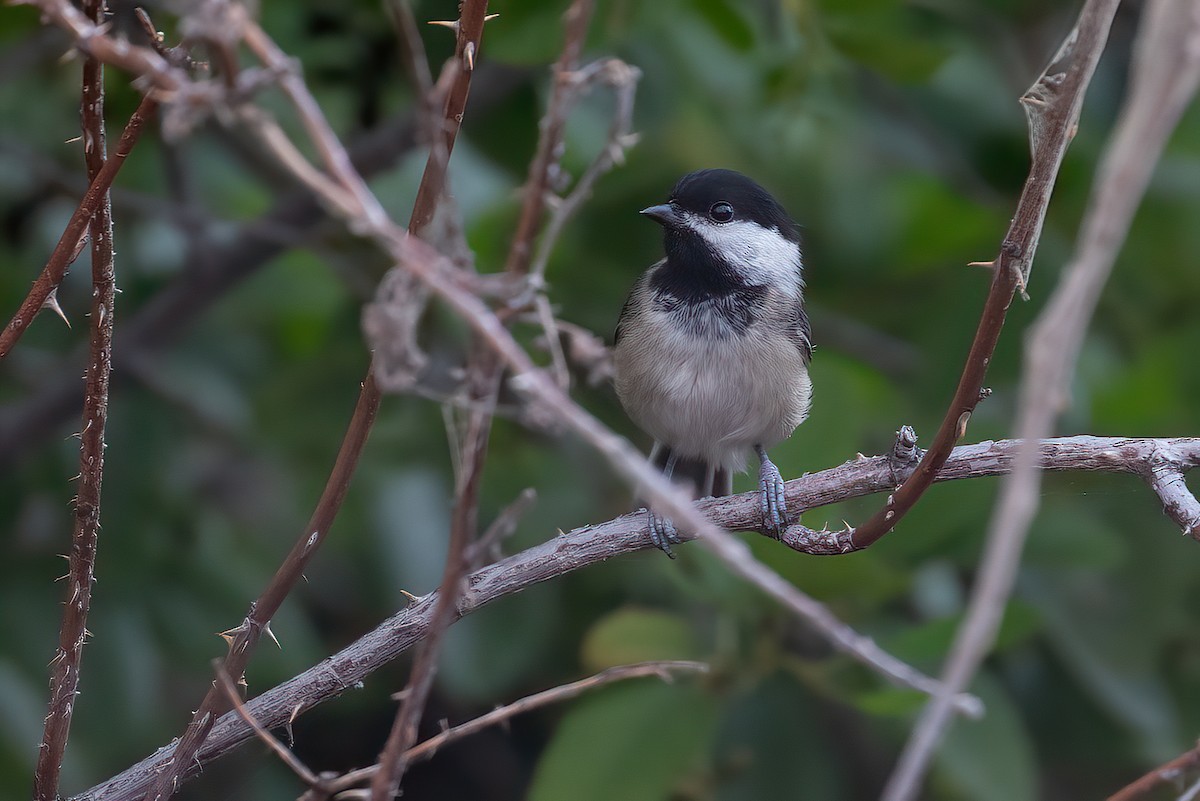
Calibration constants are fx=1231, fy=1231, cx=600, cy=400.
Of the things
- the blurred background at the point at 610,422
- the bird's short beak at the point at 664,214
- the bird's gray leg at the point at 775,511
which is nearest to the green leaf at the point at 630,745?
the blurred background at the point at 610,422

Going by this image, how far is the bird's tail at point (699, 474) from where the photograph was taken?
351cm

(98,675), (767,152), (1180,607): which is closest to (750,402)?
(767,152)

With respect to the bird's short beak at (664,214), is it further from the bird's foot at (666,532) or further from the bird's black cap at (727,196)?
the bird's foot at (666,532)

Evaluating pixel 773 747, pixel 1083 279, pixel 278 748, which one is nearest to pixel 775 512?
pixel 278 748

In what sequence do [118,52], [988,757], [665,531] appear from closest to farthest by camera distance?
1. [118,52]
2. [665,531]
3. [988,757]

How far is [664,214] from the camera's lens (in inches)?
129

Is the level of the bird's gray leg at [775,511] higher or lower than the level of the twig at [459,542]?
lower

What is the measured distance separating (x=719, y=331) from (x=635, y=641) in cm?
83

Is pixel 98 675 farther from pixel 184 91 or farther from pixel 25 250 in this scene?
pixel 184 91

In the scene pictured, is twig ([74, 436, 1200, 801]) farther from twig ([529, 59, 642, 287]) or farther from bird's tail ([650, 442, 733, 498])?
bird's tail ([650, 442, 733, 498])

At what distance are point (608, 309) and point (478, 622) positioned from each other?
3.37ft

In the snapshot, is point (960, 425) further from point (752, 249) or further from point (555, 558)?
point (752, 249)

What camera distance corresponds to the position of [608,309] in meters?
3.80

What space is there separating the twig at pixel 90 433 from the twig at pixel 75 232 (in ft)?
0.05
